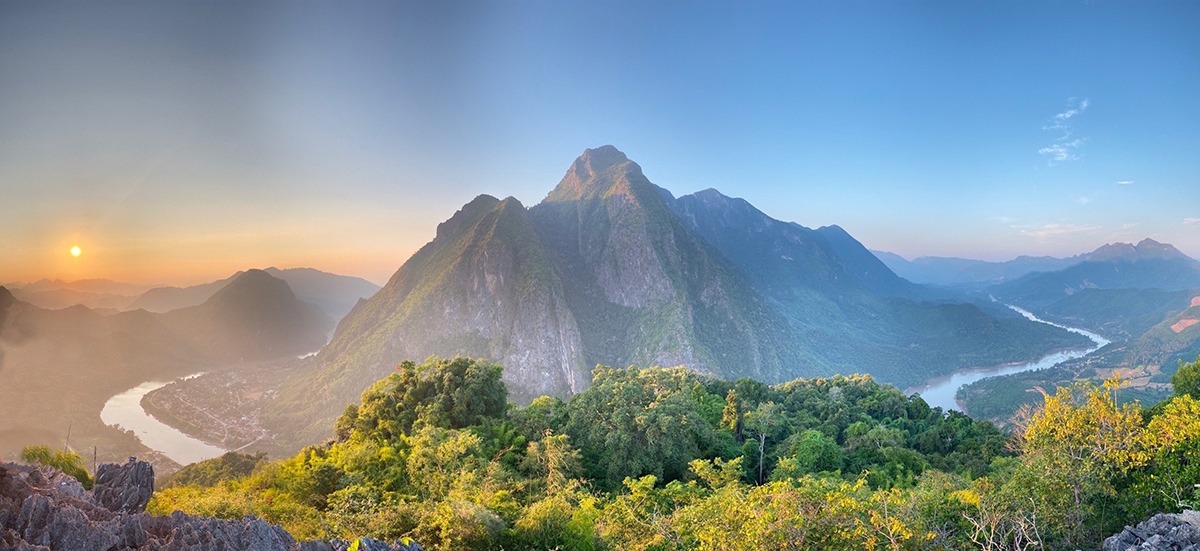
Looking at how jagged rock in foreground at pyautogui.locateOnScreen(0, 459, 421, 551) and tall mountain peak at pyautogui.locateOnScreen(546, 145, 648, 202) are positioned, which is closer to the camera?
jagged rock in foreground at pyautogui.locateOnScreen(0, 459, 421, 551)

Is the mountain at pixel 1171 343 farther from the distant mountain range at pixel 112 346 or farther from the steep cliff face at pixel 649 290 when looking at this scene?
the distant mountain range at pixel 112 346

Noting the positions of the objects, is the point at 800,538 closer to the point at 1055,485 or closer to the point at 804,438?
the point at 1055,485

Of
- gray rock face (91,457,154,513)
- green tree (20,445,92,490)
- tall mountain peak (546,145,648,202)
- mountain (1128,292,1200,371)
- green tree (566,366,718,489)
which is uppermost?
tall mountain peak (546,145,648,202)

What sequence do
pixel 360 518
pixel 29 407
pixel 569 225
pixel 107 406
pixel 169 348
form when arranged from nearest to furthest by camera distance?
pixel 360 518, pixel 29 407, pixel 107 406, pixel 169 348, pixel 569 225

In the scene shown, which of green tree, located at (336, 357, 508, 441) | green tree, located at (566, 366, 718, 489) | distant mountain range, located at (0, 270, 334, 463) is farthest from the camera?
distant mountain range, located at (0, 270, 334, 463)

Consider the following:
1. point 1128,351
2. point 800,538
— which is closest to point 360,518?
point 800,538

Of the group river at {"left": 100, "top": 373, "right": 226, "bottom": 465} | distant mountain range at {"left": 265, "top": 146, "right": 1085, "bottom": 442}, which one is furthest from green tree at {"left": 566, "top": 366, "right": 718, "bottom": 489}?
distant mountain range at {"left": 265, "top": 146, "right": 1085, "bottom": 442}

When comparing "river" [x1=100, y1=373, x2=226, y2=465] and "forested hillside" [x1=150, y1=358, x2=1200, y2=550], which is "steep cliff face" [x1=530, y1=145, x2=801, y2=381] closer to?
"river" [x1=100, y1=373, x2=226, y2=465]
